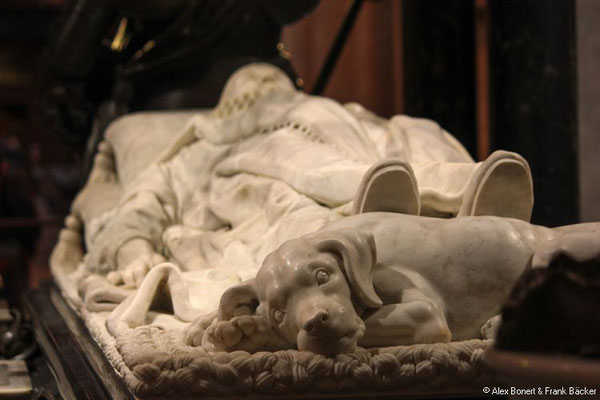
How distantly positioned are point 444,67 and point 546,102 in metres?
1.53

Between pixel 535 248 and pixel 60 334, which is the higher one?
pixel 535 248

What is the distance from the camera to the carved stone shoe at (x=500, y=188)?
2457mm

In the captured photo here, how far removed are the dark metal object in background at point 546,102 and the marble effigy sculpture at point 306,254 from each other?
0.70 metres

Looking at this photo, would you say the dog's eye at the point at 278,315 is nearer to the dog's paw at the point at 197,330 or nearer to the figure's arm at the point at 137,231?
the dog's paw at the point at 197,330

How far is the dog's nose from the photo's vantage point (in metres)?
1.95

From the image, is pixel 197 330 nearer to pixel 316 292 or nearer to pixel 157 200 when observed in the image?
pixel 316 292

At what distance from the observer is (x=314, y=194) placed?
303cm

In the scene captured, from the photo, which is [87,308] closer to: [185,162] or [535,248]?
[185,162]

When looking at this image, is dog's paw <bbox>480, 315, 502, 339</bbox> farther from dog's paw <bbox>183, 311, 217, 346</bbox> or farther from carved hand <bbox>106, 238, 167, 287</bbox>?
carved hand <bbox>106, 238, 167, 287</bbox>

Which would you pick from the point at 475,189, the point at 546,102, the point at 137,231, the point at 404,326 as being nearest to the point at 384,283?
the point at 404,326

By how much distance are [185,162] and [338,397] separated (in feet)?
6.83

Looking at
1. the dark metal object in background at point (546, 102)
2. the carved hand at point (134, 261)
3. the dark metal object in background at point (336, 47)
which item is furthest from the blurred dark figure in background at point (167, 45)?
the carved hand at point (134, 261)

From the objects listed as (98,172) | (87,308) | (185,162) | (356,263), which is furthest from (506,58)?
(356,263)

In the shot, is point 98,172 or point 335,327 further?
Result: point 98,172
